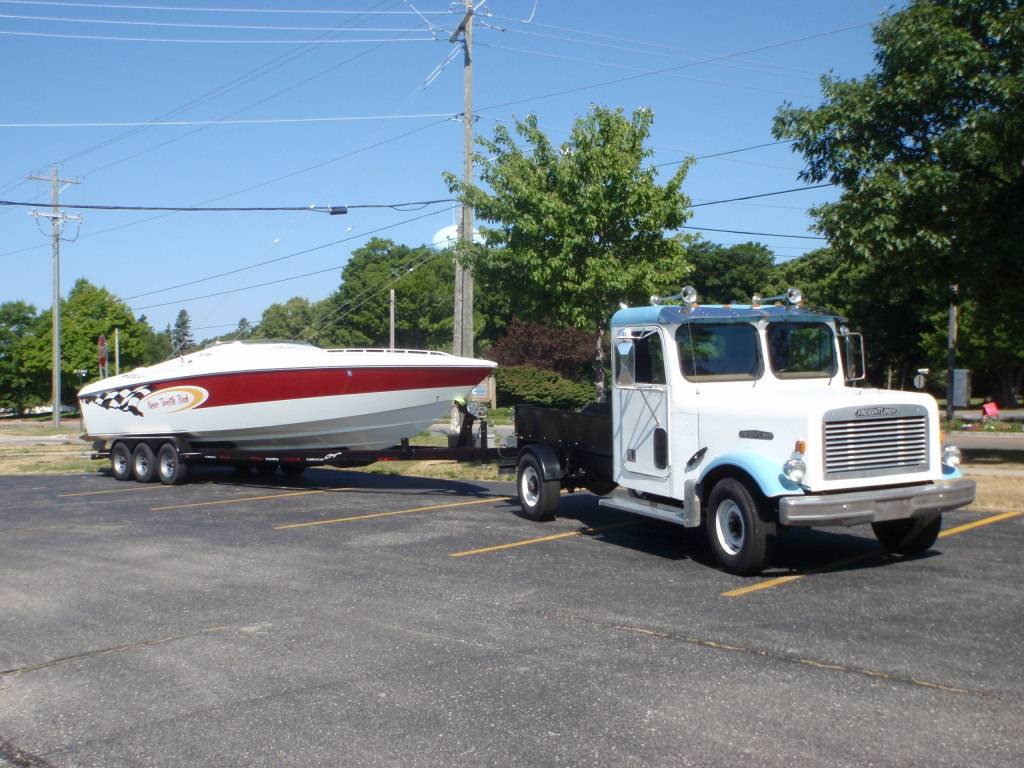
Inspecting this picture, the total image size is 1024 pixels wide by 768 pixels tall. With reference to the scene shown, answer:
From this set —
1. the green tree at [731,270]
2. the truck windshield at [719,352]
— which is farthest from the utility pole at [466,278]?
the green tree at [731,270]

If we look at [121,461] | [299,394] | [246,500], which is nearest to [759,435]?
[299,394]

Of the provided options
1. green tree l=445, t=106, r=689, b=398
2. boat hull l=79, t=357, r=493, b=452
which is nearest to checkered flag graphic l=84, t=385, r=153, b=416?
boat hull l=79, t=357, r=493, b=452

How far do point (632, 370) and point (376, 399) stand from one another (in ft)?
21.8

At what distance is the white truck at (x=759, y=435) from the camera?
8383 mm

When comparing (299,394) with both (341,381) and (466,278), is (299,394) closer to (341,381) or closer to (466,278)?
(341,381)

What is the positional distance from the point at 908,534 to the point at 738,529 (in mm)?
1696

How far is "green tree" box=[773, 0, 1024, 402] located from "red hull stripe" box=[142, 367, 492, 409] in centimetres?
726

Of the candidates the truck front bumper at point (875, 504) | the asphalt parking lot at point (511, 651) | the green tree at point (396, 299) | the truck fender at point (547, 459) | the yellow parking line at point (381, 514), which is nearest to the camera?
the asphalt parking lot at point (511, 651)

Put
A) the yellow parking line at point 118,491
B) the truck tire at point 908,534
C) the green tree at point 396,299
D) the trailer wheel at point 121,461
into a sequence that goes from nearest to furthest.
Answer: the truck tire at point 908,534
the yellow parking line at point 118,491
the trailer wheel at point 121,461
the green tree at point 396,299

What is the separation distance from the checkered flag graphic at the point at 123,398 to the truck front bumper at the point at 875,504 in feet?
Result: 46.9

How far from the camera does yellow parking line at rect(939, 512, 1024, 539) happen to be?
1077 centimetres

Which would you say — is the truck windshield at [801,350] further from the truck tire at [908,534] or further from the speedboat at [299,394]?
the speedboat at [299,394]

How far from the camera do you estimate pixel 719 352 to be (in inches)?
393

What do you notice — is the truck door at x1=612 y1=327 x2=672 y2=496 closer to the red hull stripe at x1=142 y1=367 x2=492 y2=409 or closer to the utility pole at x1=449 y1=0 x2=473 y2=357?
the red hull stripe at x1=142 y1=367 x2=492 y2=409
